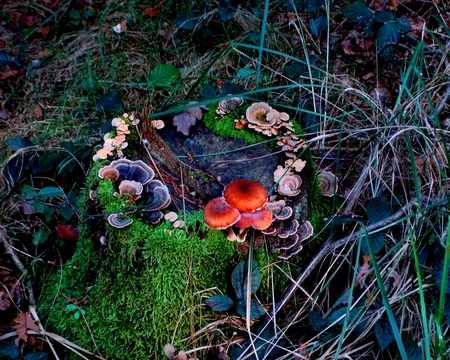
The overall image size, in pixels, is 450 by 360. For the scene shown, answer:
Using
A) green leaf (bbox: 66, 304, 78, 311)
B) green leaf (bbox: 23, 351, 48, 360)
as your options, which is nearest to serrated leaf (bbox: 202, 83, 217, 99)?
green leaf (bbox: 66, 304, 78, 311)

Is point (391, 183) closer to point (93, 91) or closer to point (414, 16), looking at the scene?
point (414, 16)

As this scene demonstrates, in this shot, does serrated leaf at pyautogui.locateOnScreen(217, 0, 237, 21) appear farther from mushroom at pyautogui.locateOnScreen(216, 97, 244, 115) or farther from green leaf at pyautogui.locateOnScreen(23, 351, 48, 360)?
green leaf at pyautogui.locateOnScreen(23, 351, 48, 360)

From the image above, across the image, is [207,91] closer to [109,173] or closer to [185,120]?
[185,120]

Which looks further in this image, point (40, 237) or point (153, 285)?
point (40, 237)

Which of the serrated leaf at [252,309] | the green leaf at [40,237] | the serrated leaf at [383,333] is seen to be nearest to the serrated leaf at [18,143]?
the green leaf at [40,237]

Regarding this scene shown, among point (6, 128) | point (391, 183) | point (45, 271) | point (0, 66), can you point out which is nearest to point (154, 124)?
point (45, 271)

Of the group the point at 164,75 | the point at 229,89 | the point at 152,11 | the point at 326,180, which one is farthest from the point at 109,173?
the point at 152,11
